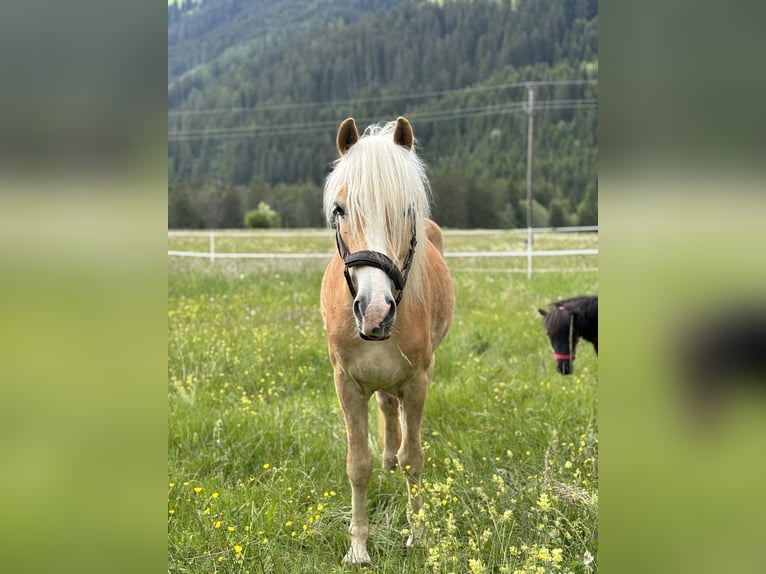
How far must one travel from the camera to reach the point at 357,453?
9.57 ft

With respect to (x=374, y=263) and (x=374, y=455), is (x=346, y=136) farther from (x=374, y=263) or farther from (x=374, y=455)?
(x=374, y=455)

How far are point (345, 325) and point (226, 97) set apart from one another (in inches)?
2733

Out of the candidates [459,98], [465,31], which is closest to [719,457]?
[459,98]

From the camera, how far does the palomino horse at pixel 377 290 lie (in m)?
2.22

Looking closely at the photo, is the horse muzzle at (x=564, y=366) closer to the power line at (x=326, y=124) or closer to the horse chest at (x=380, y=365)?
the horse chest at (x=380, y=365)

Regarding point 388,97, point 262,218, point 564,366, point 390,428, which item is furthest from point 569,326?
→ point 388,97

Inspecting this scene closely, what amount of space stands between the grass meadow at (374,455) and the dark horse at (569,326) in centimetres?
21

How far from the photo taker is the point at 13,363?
785mm

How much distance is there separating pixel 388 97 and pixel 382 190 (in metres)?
55.9

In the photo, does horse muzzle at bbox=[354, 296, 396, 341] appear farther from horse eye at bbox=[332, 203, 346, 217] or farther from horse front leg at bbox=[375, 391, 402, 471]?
horse front leg at bbox=[375, 391, 402, 471]

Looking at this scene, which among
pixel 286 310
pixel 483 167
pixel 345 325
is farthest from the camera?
pixel 483 167

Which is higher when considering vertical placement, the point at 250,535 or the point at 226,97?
the point at 226,97

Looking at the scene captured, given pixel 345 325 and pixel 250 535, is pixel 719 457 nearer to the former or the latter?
pixel 345 325

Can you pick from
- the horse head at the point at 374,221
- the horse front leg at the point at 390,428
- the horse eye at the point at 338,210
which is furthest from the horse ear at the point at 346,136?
the horse front leg at the point at 390,428
